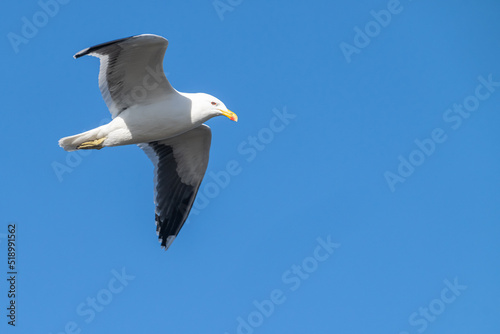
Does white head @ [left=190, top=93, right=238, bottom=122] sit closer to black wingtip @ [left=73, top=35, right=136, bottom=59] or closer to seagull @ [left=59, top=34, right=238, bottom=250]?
seagull @ [left=59, top=34, right=238, bottom=250]

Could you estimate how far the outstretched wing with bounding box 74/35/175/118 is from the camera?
9.48 m

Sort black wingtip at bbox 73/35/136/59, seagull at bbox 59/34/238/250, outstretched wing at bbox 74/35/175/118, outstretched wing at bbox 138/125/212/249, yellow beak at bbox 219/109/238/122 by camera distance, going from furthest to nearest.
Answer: outstretched wing at bbox 138/125/212/249 → yellow beak at bbox 219/109/238/122 → seagull at bbox 59/34/238/250 → outstretched wing at bbox 74/35/175/118 → black wingtip at bbox 73/35/136/59

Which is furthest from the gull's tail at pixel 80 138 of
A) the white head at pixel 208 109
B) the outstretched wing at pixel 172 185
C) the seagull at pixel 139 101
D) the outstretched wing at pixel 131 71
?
the outstretched wing at pixel 172 185

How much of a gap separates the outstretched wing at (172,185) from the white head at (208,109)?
5.35ft

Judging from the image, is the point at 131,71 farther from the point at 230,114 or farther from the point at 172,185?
the point at 172,185

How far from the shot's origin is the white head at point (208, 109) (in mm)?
10258

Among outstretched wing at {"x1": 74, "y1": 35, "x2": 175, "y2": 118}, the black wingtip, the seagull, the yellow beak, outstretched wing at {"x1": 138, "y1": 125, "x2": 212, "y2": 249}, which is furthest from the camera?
outstretched wing at {"x1": 138, "y1": 125, "x2": 212, "y2": 249}

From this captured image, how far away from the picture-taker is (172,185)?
1188cm

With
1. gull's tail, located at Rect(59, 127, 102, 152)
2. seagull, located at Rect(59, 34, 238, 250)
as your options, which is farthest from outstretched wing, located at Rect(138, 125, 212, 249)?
gull's tail, located at Rect(59, 127, 102, 152)

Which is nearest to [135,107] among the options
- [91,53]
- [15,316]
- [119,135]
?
[119,135]

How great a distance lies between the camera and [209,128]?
11414mm

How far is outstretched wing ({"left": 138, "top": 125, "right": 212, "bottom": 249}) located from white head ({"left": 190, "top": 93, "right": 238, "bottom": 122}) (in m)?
1.63

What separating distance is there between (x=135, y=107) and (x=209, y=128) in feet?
4.67

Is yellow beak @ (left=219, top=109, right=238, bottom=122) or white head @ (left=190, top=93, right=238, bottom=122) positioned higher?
white head @ (left=190, top=93, right=238, bottom=122)
